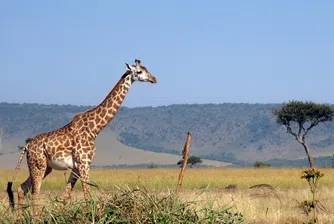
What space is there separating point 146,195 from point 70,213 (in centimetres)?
50

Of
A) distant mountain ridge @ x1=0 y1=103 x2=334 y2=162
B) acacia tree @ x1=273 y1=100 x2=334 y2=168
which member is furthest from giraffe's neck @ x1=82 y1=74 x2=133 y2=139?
distant mountain ridge @ x1=0 y1=103 x2=334 y2=162

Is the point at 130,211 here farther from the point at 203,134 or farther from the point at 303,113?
the point at 203,134

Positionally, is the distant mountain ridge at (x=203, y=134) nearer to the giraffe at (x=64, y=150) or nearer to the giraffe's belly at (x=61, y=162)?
the giraffe at (x=64, y=150)

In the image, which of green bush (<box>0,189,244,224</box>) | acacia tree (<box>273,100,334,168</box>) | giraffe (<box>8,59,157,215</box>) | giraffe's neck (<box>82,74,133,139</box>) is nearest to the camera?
green bush (<box>0,189,244,224</box>)

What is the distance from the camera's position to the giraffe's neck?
1311 centimetres

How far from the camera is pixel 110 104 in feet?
44.1

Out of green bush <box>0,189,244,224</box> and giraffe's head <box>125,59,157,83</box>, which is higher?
giraffe's head <box>125,59,157,83</box>

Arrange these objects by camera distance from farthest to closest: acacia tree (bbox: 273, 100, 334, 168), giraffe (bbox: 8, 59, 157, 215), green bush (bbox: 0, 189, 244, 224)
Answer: acacia tree (bbox: 273, 100, 334, 168) < giraffe (bbox: 8, 59, 157, 215) < green bush (bbox: 0, 189, 244, 224)

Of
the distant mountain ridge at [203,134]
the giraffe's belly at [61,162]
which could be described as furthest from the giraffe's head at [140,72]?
→ the distant mountain ridge at [203,134]

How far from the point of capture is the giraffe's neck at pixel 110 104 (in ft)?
43.0

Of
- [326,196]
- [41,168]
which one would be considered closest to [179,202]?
[41,168]

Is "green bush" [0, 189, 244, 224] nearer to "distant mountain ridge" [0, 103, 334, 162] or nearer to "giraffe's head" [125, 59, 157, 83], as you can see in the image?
"giraffe's head" [125, 59, 157, 83]

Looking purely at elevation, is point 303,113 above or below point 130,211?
above

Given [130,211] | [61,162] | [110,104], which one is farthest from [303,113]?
[130,211]
